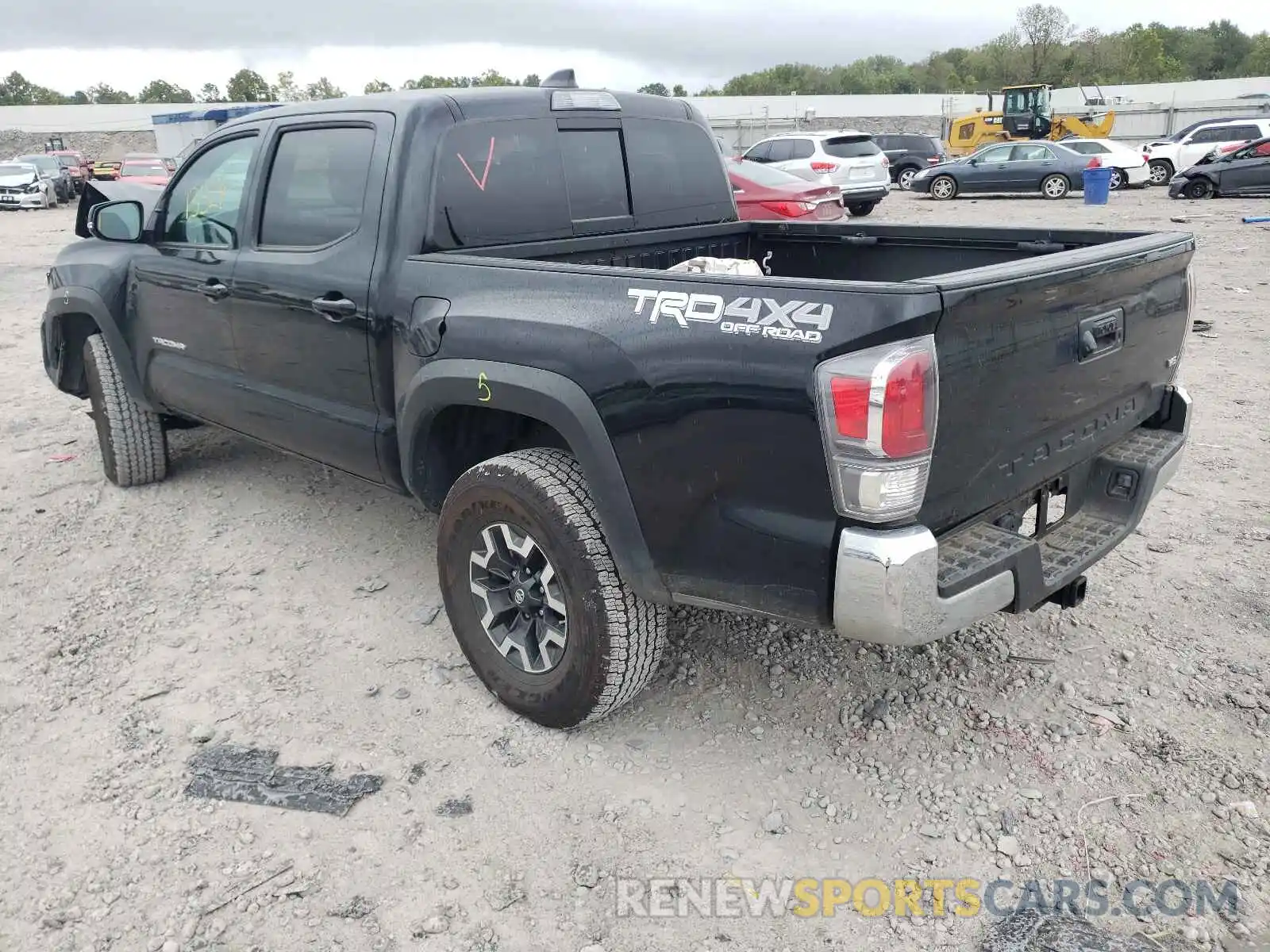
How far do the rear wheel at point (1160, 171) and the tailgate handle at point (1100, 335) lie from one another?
78.1ft

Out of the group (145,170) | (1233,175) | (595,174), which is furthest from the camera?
(145,170)

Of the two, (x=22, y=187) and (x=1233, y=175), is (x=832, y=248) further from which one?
(x=22, y=187)

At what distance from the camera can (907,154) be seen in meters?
28.3

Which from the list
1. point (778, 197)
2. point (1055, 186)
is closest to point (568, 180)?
point (778, 197)

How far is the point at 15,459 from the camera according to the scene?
591 cm

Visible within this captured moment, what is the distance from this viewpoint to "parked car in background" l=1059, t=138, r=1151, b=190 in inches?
853

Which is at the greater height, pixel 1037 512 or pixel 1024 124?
pixel 1024 124

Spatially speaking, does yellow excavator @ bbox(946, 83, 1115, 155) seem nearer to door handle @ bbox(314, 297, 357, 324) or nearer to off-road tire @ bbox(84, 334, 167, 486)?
off-road tire @ bbox(84, 334, 167, 486)

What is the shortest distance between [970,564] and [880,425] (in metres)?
0.53

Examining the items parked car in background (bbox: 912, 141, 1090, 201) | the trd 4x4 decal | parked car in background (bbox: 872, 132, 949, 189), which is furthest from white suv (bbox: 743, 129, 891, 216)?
the trd 4x4 decal

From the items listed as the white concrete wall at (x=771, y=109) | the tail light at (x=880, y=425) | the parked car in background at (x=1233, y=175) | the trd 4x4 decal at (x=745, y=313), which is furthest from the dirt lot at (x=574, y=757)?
the white concrete wall at (x=771, y=109)

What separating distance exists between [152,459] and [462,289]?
121 inches

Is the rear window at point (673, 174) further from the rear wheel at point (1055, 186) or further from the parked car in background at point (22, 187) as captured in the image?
the parked car in background at point (22, 187)

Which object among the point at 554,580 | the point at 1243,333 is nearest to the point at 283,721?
the point at 554,580
